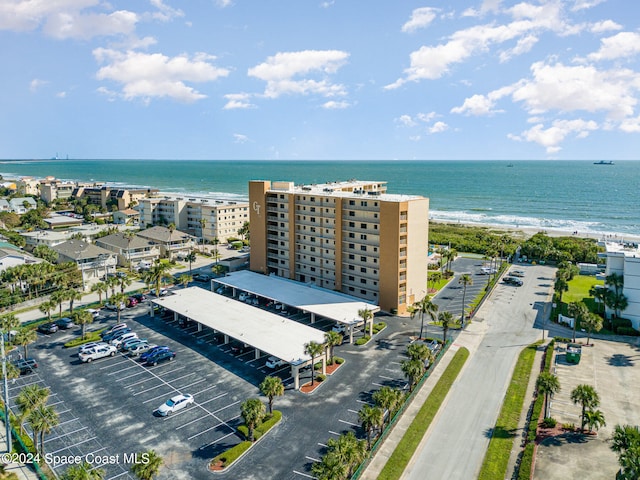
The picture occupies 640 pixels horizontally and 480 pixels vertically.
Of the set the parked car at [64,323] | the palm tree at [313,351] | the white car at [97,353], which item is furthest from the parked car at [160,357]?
the parked car at [64,323]

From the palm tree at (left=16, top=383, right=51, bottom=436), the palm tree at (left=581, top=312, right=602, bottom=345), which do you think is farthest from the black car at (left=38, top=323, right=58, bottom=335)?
the palm tree at (left=581, top=312, right=602, bottom=345)

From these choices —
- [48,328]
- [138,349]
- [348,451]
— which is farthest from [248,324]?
[348,451]

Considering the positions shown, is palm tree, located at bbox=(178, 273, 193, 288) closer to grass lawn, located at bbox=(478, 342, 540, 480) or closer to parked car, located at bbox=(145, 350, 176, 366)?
parked car, located at bbox=(145, 350, 176, 366)

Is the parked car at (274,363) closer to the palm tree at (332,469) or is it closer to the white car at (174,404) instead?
the white car at (174,404)

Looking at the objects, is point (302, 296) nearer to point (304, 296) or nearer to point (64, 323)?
point (304, 296)

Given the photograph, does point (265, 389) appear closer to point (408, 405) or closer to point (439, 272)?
point (408, 405)
